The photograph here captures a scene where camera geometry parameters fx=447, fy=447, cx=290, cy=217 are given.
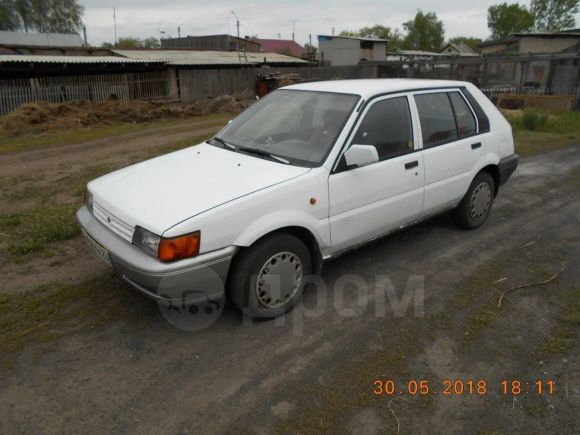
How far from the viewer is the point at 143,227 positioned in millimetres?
2975

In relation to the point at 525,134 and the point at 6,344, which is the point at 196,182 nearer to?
the point at 6,344

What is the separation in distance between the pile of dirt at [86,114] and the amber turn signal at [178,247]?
13.2 m

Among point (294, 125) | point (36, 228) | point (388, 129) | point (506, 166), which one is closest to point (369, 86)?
point (388, 129)

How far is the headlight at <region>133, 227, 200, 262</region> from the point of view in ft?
9.38

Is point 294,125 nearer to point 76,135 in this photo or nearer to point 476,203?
point 476,203

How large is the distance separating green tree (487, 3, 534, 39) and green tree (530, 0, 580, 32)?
1.79 meters

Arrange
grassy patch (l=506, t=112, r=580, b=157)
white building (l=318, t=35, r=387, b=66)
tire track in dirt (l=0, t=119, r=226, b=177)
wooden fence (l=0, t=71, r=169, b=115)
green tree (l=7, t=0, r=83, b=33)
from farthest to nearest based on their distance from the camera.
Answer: green tree (l=7, t=0, r=83, b=33)
white building (l=318, t=35, r=387, b=66)
wooden fence (l=0, t=71, r=169, b=115)
grassy patch (l=506, t=112, r=580, b=157)
tire track in dirt (l=0, t=119, r=226, b=177)

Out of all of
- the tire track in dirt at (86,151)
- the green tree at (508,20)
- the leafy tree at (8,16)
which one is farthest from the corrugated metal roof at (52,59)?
the green tree at (508,20)

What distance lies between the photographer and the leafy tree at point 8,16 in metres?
55.9

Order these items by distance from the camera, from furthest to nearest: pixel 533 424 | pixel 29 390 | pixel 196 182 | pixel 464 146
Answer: pixel 464 146 → pixel 196 182 → pixel 29 390 → pixel 533 424

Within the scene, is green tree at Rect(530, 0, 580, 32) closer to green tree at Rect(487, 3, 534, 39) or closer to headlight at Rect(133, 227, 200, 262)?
green tree at Rect(487, 3, 534, 39)

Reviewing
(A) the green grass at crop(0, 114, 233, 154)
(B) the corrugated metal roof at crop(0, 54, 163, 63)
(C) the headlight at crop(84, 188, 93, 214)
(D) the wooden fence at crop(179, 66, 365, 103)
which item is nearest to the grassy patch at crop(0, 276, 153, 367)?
(C) the headlight at crop(84, 188, 93, 214)

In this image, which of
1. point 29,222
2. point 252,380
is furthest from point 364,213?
point 29,222

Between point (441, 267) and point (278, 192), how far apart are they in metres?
2.05
